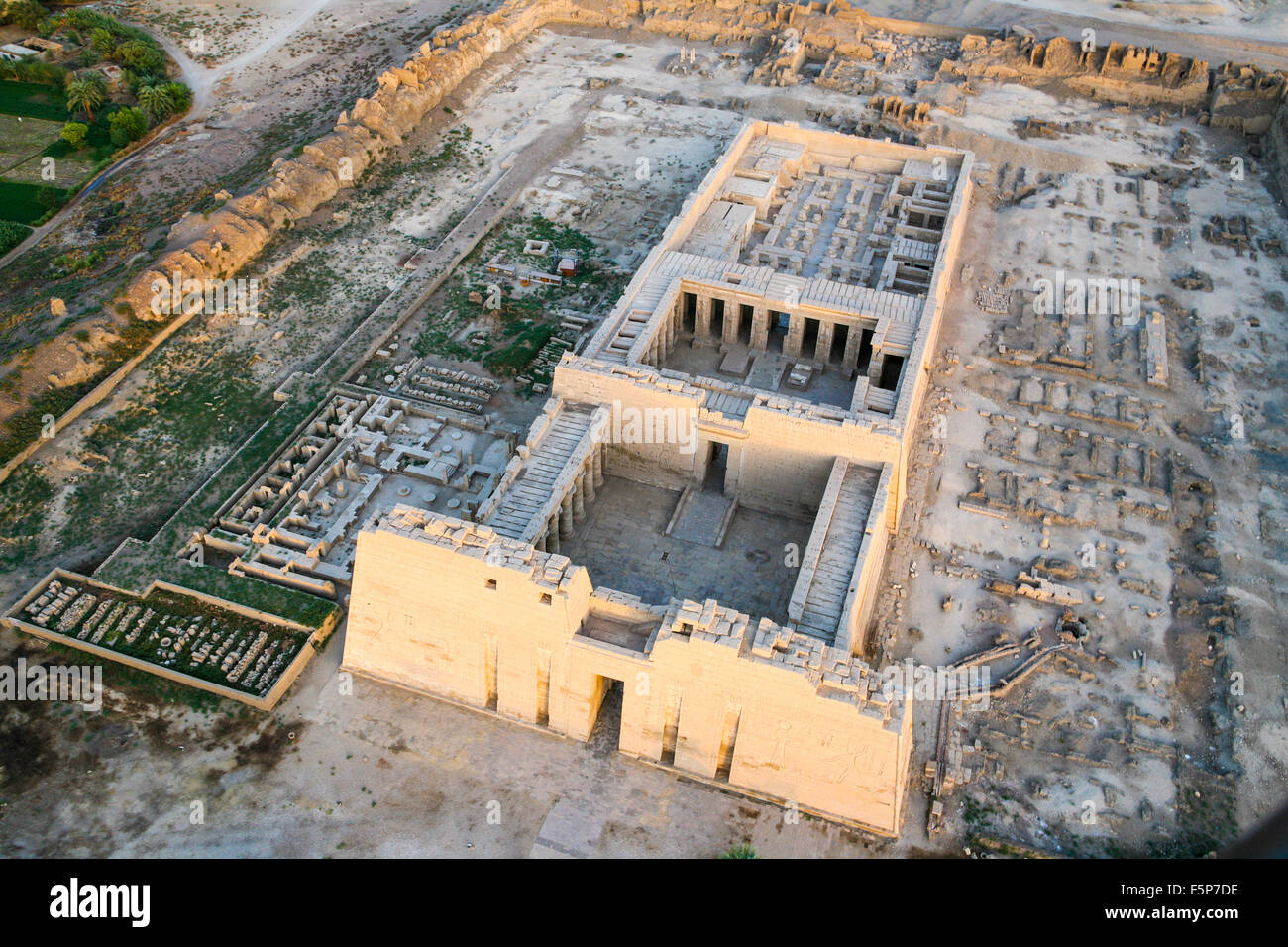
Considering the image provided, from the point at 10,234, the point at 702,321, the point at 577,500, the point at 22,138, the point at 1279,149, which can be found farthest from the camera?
the point at 22,138

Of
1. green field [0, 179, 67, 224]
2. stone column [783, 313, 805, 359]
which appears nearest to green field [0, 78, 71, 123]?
green field [0, 179, 67, 224]

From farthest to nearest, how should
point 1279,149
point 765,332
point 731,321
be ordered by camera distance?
1. point 1279,149
2. point 731,321
3. point 765,332

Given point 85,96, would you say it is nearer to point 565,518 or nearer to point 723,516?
point 565,518

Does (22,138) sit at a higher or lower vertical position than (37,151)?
higher

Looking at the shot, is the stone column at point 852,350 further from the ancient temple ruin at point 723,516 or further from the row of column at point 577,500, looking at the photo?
the row of column at point 577,500

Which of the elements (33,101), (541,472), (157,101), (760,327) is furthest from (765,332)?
(33,101)
